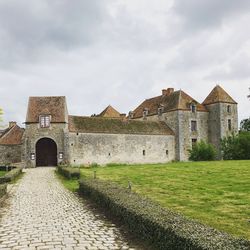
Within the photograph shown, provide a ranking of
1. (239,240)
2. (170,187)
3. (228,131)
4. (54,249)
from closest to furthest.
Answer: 1. (239,240)
2. (54,249)
3. (170,187)
4. (228,131)

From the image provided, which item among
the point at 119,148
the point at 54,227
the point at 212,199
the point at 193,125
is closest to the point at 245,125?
the point at 193,125

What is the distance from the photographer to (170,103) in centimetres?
4916

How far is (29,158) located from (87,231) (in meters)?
31.4

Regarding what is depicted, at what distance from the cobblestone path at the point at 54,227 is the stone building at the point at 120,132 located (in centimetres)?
2518

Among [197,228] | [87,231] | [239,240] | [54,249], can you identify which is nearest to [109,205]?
[87,231]

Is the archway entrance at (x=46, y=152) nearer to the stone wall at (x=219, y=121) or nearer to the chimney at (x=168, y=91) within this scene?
the chimney at (x=168, y=91)

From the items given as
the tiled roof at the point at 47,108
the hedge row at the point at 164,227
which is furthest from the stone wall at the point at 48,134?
the hedge row at the point at 164,227

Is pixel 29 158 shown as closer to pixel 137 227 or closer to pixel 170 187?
pixel 170 187

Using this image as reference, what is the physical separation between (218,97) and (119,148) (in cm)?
1586

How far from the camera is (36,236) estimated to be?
26.2ft

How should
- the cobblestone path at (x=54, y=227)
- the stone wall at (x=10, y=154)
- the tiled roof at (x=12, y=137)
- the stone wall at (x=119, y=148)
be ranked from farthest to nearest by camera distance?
1. the tiled roof at (x=12, y=137)
2. the stone wall at (x=10, y=154)
3. the stone wall at (x=119, y=148)
4. the cobblestone path at (x=54, y=227)

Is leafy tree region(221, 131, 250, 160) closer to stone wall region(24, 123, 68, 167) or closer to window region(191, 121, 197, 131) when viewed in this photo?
window region(191, 121, 197, 131)

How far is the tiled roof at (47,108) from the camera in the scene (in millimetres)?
39312

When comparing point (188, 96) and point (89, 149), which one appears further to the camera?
point (188, 96)
